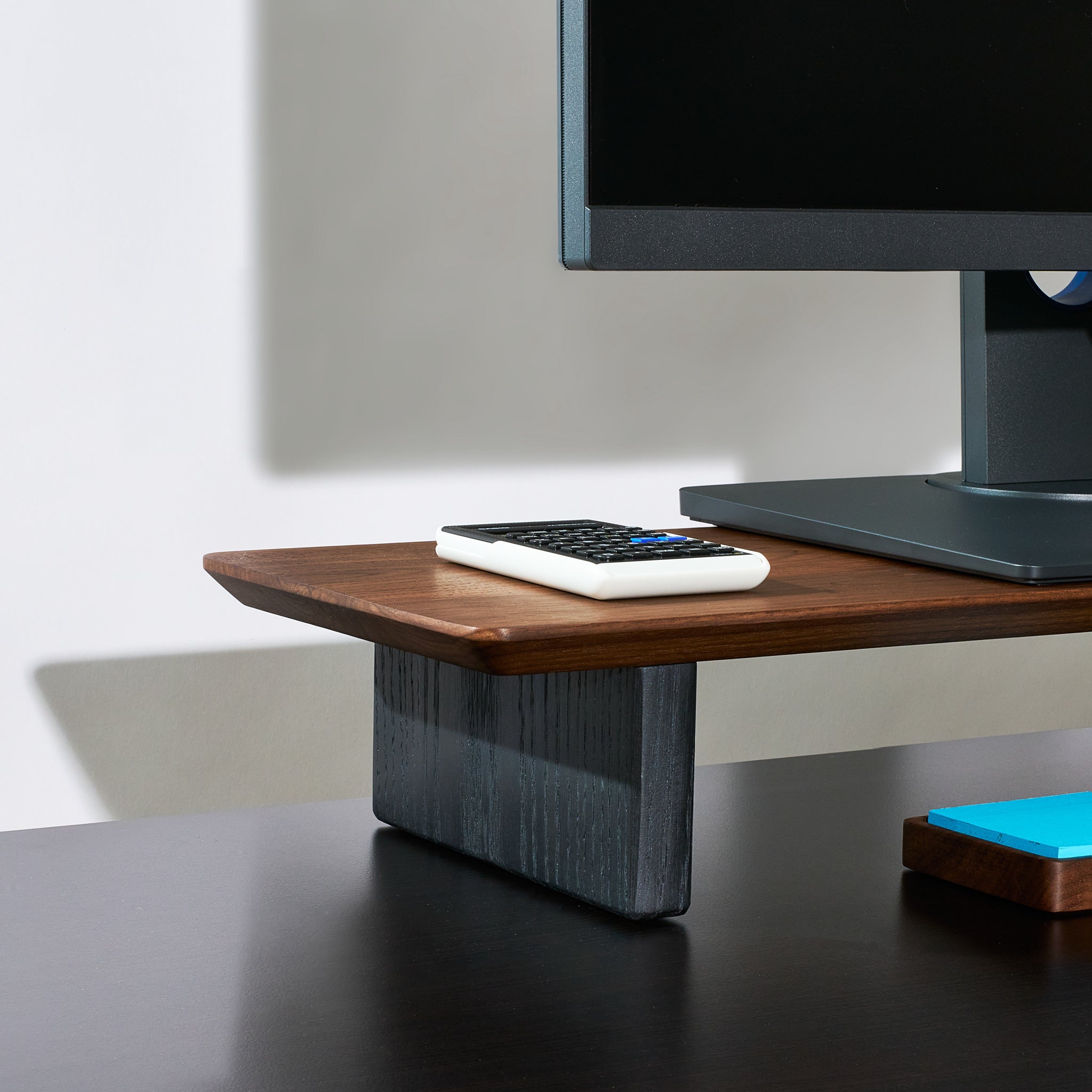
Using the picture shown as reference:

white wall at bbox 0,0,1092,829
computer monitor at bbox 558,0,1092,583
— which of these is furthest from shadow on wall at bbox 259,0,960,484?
computer monitor at bbox 558,0,1092,583

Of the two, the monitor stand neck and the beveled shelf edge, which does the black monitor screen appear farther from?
the beveled shelf edge

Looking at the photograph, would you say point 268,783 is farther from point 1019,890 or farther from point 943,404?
point 1019,890

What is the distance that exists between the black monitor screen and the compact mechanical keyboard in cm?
15

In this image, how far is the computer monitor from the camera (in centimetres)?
67

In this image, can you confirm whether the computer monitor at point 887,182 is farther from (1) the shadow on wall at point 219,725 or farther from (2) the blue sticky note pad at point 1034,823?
(1) the shadow on wall at point 219,725

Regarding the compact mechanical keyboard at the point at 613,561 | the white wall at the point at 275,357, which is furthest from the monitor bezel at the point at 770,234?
the white wall at the point at 275,357

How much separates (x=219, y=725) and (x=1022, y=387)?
0.87 meters

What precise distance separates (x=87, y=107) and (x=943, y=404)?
94 centimetres

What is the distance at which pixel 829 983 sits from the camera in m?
0.60

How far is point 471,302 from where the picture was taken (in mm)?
1517

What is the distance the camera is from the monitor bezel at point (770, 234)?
0.67 meters

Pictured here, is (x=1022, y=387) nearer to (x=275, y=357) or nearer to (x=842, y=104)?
(x=842, y=104)

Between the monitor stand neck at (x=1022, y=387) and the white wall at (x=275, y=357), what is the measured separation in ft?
2.40

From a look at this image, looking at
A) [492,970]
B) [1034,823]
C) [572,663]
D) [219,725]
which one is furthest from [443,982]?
[219,725]
